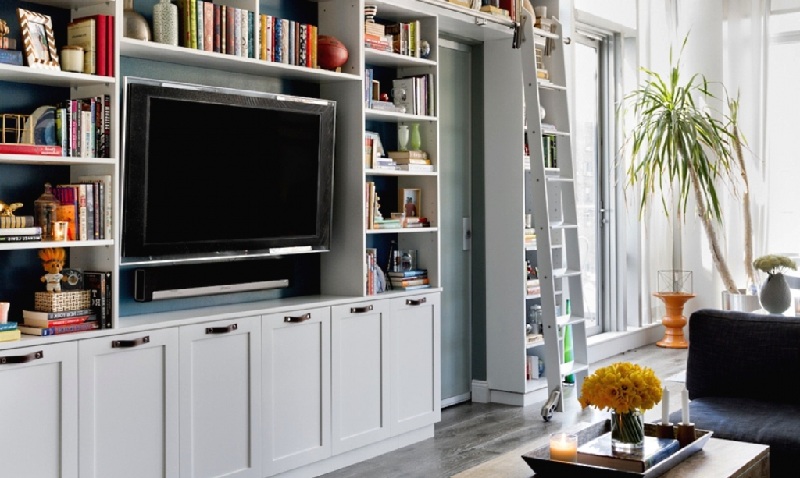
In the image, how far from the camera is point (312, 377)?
14.1 feet

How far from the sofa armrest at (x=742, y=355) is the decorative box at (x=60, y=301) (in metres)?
2.47

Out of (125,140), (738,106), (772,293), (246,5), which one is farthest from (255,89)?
(738,106)

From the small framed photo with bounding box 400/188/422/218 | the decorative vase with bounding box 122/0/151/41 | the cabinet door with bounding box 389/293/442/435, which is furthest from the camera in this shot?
the small framed photo with bounding box 400/188/422/218

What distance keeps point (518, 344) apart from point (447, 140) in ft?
4.33

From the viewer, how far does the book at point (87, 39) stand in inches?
→ 135

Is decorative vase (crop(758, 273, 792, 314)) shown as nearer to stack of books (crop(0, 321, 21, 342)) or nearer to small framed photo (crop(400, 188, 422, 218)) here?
small framed photo (crop(400, 188, 422, 218))

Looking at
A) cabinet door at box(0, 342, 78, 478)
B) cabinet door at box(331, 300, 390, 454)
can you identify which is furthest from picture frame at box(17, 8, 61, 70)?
cabinet door at box(331, 300, 390, 454)

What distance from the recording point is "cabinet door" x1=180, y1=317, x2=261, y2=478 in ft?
12.2

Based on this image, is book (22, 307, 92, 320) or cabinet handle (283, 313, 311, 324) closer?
book (22, 307, 92, 320)

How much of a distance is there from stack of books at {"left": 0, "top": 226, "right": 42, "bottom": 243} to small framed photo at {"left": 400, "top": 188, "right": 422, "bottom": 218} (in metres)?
2.21

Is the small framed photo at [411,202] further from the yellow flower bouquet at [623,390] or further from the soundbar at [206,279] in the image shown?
the yellow flower bouquet at [623,390]

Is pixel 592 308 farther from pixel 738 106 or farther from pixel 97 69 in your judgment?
pixel 97 69

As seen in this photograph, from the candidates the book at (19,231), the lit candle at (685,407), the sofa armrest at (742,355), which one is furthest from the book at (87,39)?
the sofa armrest at (742,355)

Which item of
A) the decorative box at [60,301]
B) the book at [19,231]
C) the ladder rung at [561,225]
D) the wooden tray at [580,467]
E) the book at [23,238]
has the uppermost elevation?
the ladder rung at [561,225]
